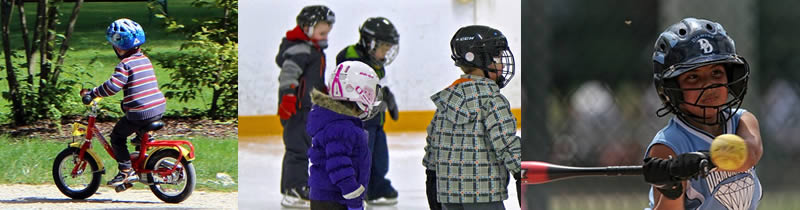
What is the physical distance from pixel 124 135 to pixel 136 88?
27 cm

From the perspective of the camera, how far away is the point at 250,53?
18.2ft

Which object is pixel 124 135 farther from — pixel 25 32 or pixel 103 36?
pixel 25 32

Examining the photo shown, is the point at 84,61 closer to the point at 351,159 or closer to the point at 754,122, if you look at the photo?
the point at 351,159

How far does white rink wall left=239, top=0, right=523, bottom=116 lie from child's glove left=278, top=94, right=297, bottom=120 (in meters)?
0.04

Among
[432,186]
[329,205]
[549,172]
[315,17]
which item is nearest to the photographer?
[549,172]

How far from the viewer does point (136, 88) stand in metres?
6.06

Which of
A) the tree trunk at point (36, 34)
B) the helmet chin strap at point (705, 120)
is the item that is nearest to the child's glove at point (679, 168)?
the helmet chin strap at point (705, 120)

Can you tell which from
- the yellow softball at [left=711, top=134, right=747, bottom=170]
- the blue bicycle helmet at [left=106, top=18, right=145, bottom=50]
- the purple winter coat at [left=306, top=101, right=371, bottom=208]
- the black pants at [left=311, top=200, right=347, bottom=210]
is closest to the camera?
the yellow softball at [left=711, top=134, right=747, bottom=170]

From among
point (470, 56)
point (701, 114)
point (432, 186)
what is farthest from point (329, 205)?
point (701, 114)

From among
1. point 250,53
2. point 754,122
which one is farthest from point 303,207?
point 754,122

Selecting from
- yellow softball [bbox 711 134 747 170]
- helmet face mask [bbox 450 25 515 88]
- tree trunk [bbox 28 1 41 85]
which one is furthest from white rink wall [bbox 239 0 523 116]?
yellow softball [bbox 711 134 747 170]

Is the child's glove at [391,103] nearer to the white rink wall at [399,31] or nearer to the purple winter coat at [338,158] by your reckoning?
the white rink wall at [399,31]

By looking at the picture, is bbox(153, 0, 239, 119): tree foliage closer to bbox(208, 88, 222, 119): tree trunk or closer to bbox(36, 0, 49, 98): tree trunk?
bbox(208, 88, 222, 119): tree trunk

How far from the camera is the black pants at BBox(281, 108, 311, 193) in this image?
5.59m
